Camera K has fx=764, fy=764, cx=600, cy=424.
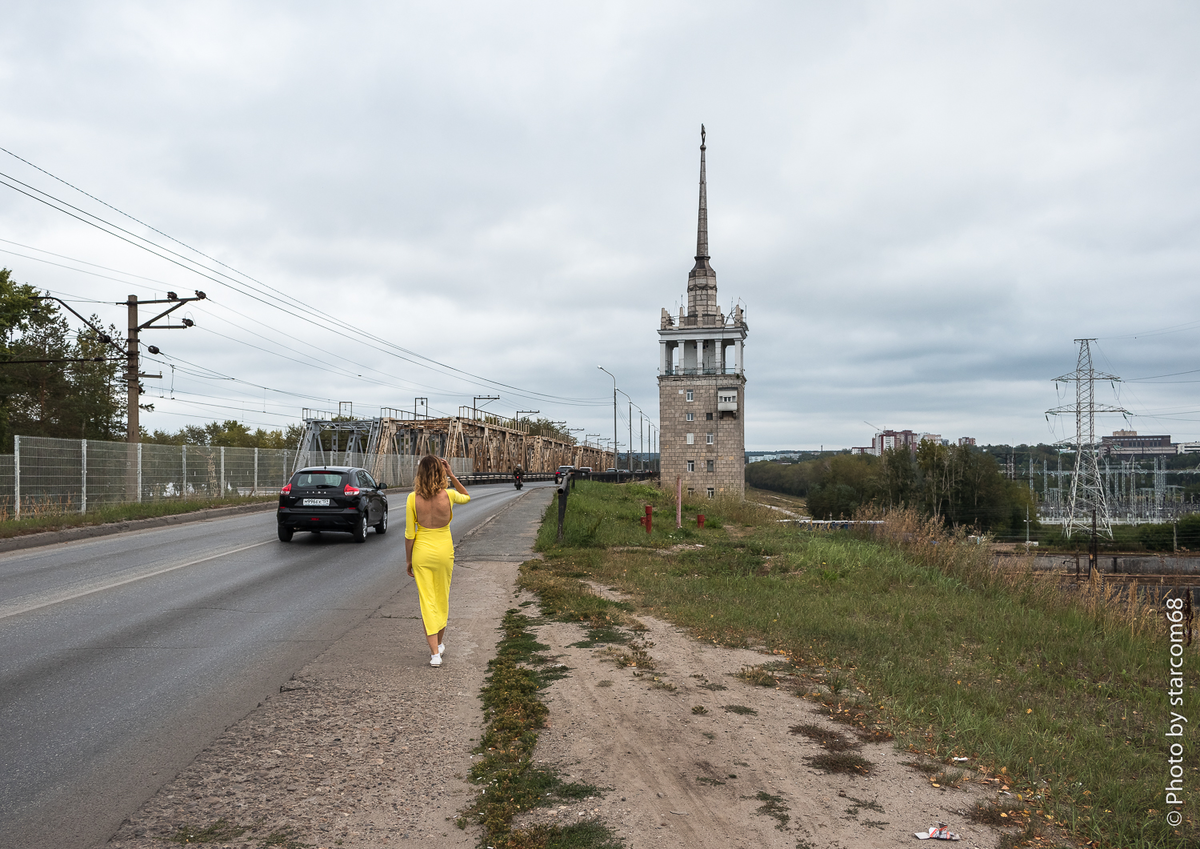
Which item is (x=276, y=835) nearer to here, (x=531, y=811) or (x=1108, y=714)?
(x=531, y=811)

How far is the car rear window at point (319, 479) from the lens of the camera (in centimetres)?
1645

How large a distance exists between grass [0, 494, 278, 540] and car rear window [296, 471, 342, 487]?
17.0 feet

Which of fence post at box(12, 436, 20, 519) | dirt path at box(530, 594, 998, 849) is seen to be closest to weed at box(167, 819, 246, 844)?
dirt path at box(530, 594, 998, 849)

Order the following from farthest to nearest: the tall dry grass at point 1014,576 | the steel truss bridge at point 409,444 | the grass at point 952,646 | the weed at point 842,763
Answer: the steel truss bridge at point 409,444 → the tall dry grass at point 1014,576 → the grass at point 952,646 → the weed at point 842,763

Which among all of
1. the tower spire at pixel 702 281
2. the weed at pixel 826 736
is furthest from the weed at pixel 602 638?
the tower spire at pixel 702 281

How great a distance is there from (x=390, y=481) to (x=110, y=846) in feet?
170

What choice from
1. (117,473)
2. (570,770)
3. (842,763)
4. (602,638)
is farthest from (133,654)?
(117,473)

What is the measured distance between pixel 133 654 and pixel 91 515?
1455cm

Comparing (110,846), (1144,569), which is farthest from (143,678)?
(1144,569)

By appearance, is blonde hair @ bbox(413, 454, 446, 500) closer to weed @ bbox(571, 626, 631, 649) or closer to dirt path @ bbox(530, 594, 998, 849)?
weed @ bbox(571, 626, 631, 649)

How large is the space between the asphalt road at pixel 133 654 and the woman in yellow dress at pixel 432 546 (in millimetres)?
1170

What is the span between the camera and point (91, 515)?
18531mm

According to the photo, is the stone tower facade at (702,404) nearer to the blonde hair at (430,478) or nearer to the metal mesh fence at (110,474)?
the metal mesh fence at (110,474)

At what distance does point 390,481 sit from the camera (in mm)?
53406
